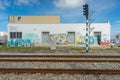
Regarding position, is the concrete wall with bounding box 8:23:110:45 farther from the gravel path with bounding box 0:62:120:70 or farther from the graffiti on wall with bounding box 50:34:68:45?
the gravel path with bounding box 0:62:120:70

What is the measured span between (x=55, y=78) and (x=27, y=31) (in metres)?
36.4

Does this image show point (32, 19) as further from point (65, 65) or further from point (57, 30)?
point (65, 65)

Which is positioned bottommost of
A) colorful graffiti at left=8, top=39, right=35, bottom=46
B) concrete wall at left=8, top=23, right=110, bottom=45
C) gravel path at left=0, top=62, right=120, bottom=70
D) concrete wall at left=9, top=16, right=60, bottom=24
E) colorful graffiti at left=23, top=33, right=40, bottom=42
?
gravel path at left=0, top=62, right=120, bottom=70

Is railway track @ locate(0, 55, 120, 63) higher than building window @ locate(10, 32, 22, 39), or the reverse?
building window @ locate(10, 32, 22, 39)

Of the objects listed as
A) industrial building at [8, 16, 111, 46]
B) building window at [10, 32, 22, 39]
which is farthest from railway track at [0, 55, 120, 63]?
building window at [10, 32, 22, 39]

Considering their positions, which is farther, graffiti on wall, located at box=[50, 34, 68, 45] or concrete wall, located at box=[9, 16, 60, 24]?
concrete wall, located at box=[9, 16, 60, 24]

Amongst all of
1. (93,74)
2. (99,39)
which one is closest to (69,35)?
(99,39)

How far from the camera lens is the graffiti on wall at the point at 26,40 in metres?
44.4

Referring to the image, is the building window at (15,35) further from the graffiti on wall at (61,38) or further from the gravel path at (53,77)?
the gravel path at (53,77)

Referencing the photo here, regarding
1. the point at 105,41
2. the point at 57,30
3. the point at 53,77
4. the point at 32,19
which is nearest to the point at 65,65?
the point at 53,77

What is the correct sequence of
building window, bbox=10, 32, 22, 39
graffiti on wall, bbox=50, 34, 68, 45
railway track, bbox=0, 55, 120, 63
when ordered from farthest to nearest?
building window, bbox=10, 32, 22, 39
graffiti on wall, bbox=50, 34, 68, 45
railway track, bbox=0, 55, 120, 63

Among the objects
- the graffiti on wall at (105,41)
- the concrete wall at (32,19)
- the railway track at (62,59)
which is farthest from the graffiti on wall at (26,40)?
the railway track at (62,59)

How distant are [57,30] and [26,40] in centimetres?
631

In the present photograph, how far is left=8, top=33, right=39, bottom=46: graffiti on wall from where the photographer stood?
44.4 meters
